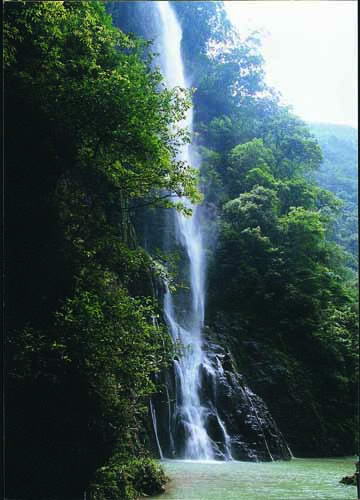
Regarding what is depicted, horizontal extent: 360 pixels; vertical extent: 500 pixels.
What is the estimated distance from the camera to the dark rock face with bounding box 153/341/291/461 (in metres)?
10.5

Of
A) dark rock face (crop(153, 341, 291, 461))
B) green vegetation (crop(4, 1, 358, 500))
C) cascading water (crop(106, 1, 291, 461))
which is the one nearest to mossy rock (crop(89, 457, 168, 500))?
green vegetation (crop(4, 1, 358, 500))

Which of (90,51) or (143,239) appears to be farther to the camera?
(143,239)

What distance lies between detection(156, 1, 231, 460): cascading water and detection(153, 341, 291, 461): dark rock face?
91mm

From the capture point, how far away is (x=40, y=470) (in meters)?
4.97

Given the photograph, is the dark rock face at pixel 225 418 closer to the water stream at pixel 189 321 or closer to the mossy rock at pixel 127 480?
the water stream at pixel 189 321

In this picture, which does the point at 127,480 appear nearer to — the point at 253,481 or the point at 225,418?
the point at 253,481

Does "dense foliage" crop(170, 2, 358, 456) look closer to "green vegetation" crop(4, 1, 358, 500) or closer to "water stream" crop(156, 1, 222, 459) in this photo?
"water stream" crop(156, 1, 222, 459)

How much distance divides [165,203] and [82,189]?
1176 mm

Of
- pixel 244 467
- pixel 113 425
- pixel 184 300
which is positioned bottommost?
pixel 244 467

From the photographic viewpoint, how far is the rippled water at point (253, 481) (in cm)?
646

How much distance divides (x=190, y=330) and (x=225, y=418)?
2.85 metres

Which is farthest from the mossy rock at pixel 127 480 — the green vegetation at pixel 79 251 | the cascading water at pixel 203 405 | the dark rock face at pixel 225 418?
the dark rock face at pixel 225 418

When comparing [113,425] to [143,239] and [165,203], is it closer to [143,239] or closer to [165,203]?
[165,203]

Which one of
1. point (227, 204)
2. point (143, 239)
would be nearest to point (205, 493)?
point (143, 239)
